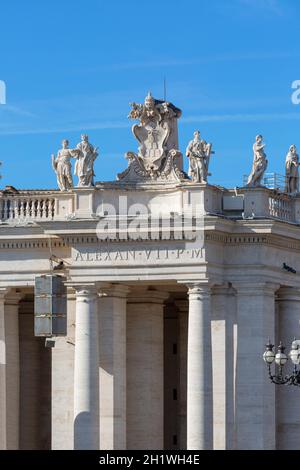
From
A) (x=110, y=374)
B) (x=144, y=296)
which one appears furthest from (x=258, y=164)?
(x=110, y=374)

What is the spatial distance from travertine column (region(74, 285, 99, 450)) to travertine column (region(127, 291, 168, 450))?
279 centimetres

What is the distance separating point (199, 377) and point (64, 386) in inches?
220

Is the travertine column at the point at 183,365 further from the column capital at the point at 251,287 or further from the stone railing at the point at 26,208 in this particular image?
the stone railing at the point at 26,208

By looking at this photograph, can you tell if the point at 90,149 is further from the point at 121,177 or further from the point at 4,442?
the point at 4,442

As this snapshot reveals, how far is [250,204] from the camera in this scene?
5300 inches

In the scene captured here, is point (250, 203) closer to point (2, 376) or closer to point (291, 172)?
point (291, 172)

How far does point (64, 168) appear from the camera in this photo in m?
136

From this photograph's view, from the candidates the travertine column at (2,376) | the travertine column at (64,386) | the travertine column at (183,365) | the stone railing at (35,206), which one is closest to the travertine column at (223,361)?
the travertine column at (183,365)

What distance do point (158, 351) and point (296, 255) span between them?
19.2 ft

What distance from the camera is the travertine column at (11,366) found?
136 m

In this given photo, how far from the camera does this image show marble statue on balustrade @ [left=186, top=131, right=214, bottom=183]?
133875mm

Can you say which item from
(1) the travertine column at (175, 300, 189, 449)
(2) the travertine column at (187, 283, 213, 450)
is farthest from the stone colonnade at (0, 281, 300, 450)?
(1) the travertine column at (175, 300, 189, 449)
